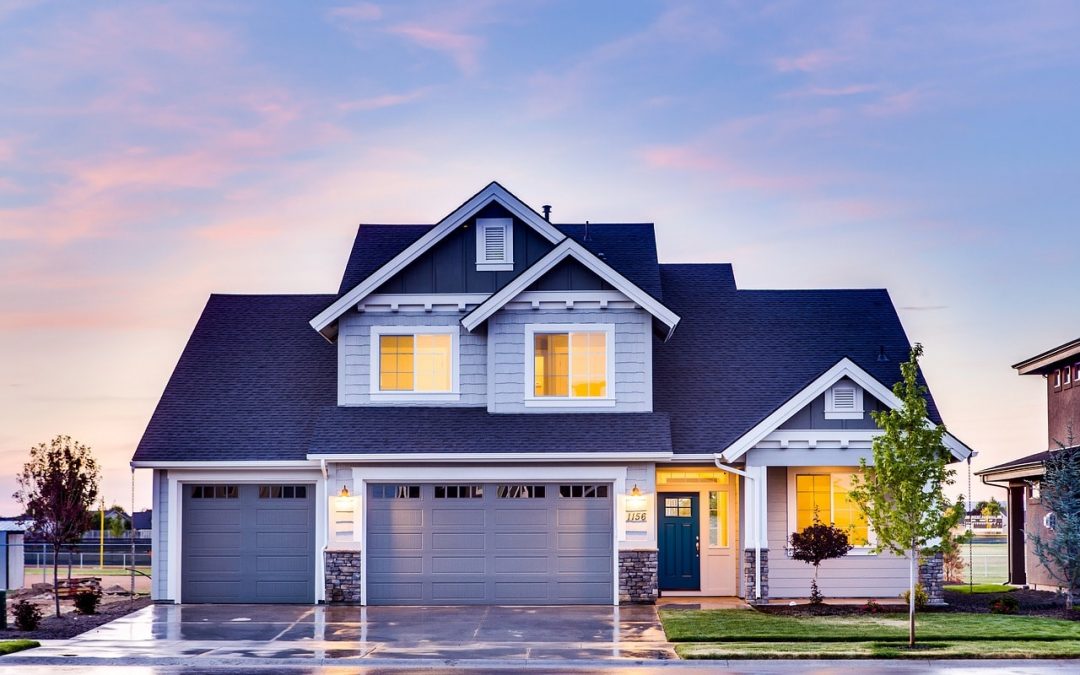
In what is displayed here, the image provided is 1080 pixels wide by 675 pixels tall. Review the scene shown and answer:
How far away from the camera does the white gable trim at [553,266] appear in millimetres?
26141

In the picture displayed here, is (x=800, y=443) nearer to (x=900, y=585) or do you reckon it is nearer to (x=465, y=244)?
(x=900, y=585)

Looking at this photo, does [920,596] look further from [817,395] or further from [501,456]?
[501,456]

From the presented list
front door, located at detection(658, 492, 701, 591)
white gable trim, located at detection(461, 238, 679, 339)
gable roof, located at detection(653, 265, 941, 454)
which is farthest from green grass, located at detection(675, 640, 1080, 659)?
white gable trim, located at detection(461, 238, 679, 339)

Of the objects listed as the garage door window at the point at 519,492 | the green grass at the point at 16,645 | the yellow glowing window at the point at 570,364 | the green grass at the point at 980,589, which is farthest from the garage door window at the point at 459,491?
the green grass at the point at 980,589

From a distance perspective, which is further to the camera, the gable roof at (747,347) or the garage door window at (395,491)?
the gable roof at (747,347)

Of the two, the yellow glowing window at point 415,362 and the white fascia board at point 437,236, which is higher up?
the white fascia board at point 437,236

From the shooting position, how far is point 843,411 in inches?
990

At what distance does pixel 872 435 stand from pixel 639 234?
8364mm

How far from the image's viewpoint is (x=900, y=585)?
1024 inches

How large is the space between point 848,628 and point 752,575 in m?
3.96

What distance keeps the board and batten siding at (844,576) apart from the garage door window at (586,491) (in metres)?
3.71

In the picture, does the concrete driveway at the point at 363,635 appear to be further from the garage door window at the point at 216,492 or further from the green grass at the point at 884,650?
the garage door window at the point at 216,492

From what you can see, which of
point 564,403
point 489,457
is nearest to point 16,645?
point 489,457

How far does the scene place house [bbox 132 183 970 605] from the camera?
2552 cm
